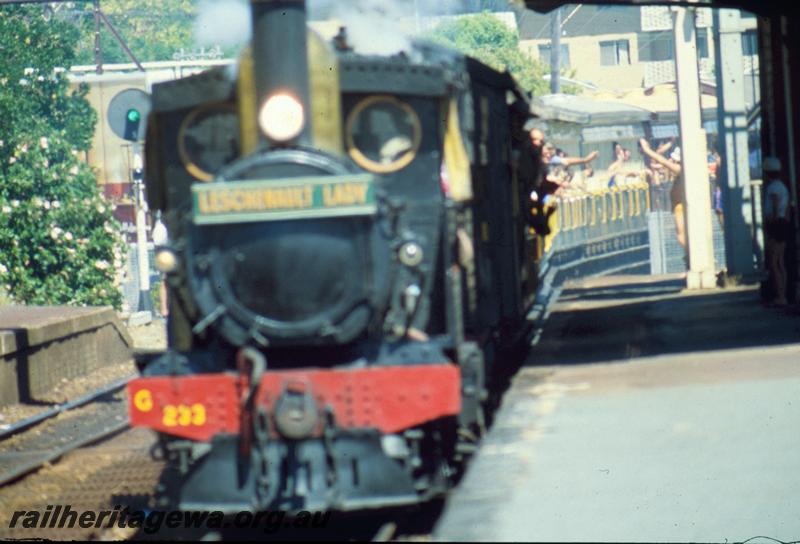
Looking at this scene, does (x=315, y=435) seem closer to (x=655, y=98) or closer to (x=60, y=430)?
(x=60, y=430)

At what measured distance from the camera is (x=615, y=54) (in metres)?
62.3

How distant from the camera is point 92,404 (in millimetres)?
14836

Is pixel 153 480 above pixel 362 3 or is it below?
below

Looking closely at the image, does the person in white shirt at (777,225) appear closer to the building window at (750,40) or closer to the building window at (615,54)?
the building window at (750,40)

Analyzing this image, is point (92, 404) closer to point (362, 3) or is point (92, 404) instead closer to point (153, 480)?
point (153, 480)

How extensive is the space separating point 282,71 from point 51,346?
8.95m

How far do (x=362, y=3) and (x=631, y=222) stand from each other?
17534 millimetres

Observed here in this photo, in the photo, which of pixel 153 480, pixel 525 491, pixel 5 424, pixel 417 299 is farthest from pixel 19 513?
pixel 5 424

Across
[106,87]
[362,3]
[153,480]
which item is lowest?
[153,480]

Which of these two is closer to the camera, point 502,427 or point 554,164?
point 502,427

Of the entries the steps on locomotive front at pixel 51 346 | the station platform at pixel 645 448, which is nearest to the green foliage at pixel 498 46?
the steps on locomotive front at pixel 51 346

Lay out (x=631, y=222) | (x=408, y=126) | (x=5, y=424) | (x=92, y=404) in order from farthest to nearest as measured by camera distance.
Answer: (x=631, y=222) < (x=92, y=404) < (x=5, y=424) < (x=408, y=126)

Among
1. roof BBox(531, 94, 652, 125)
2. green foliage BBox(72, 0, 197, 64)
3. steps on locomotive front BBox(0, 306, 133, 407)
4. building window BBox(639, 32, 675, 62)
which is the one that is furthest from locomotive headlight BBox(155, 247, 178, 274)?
building window BBox(639, 32, 675, 62)

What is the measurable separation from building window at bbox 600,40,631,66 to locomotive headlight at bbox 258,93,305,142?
2182 inches
